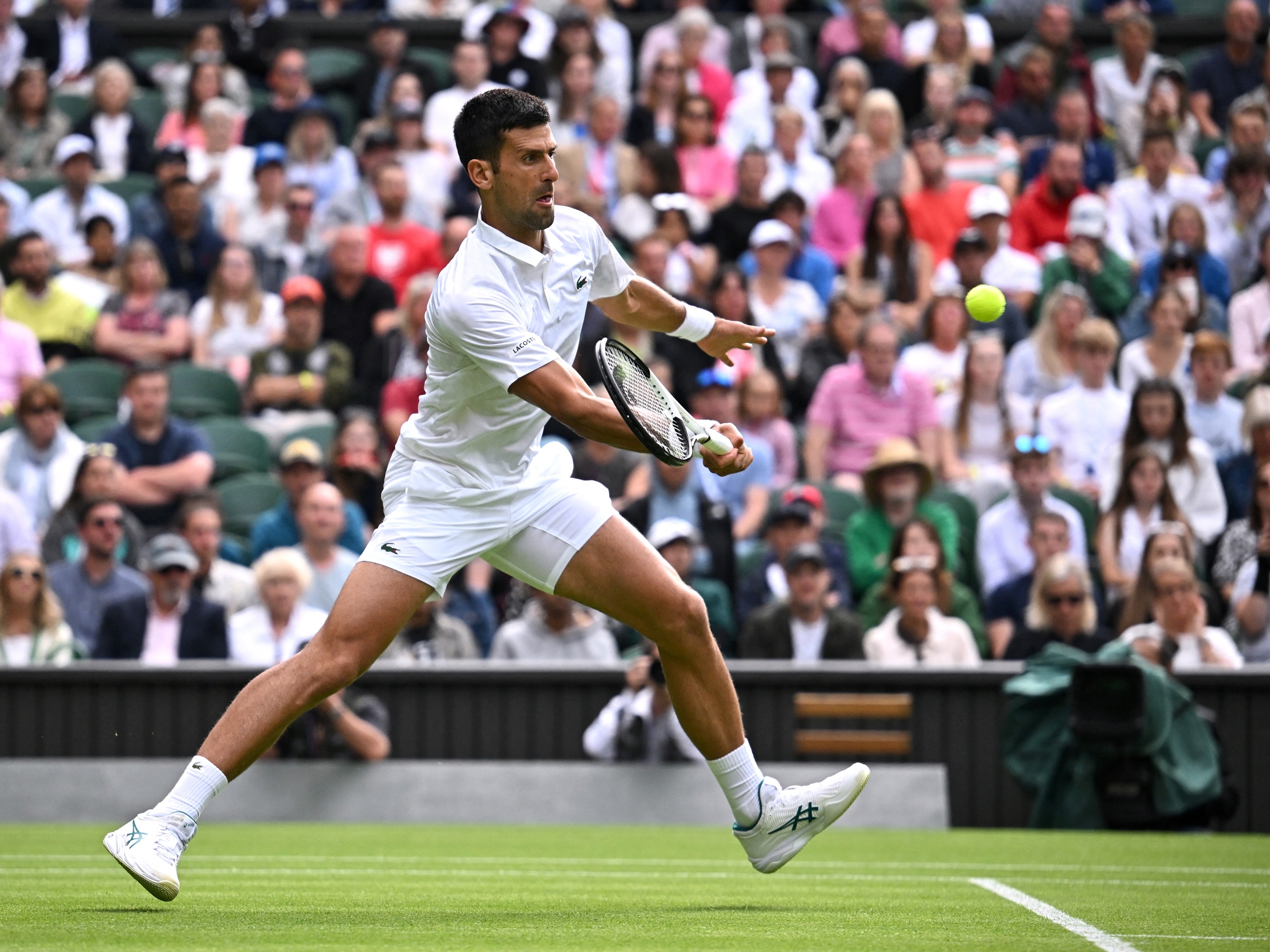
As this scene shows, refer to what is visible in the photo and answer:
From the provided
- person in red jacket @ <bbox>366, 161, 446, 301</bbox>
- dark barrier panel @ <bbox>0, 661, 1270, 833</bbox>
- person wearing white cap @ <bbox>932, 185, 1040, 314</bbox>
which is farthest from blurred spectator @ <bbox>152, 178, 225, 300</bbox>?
person wearing white cap @ <bbox>932, 185, 1040, 314</bbox>

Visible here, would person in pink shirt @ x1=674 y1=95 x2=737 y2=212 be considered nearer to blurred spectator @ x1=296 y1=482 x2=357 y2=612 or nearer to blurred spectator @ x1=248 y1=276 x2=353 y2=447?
blurred spectator @ x1=248 y1=276 x2=353 y2=447

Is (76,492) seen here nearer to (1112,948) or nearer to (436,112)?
(436,112)

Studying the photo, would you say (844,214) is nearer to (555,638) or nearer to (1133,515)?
(1133,515)

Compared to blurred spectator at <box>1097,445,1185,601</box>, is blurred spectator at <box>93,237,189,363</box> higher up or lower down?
higher up

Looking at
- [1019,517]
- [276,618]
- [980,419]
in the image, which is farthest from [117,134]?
[1019,517]

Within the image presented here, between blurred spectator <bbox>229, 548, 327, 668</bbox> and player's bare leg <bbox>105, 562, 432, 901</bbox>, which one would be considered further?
blurred spectator <bbox>229, 548, 327, 668</bbox>

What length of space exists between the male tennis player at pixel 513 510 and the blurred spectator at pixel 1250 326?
25.2ft

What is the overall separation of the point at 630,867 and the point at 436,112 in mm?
9019

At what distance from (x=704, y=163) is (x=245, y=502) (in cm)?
458

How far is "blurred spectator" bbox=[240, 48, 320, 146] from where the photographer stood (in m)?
14.6

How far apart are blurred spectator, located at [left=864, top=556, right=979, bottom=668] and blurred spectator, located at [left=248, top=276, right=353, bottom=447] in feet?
13.4

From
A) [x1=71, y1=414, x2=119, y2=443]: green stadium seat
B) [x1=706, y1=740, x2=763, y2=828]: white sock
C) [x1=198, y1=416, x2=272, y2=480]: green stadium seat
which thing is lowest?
[x1=706, y1=740, x2=763, y2=828]: white sock

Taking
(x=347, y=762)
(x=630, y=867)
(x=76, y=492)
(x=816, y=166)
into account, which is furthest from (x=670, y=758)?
(x=816, y=166)

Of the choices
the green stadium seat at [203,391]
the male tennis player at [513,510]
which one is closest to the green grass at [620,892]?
the male tennis player at [513,510]
